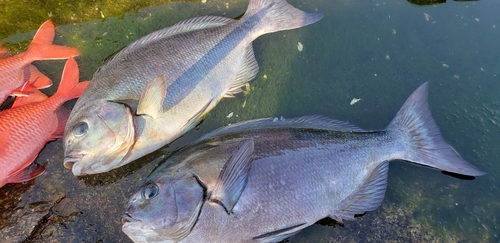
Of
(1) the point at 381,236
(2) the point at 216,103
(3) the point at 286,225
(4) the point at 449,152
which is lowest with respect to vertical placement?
(1) the point at 381,236

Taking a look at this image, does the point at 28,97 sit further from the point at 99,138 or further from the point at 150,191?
the point at 150,191

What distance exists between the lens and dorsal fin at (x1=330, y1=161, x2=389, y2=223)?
72.7 inches

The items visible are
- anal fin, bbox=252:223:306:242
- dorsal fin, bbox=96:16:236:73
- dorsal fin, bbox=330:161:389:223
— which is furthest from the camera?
dorsal fin, bbox=96:16:236:73

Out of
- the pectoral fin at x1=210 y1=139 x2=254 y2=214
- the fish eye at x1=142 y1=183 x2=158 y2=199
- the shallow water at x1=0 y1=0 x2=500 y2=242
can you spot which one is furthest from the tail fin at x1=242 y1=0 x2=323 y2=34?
the fish eye at x1=142 y1=183 x2=158 y2=199

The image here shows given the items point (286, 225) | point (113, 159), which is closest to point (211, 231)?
point (286, 225)

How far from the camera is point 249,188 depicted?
1.66 m

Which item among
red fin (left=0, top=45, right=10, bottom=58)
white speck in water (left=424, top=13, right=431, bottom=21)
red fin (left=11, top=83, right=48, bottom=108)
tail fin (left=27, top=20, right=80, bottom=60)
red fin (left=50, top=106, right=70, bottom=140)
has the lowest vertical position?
red fin (left=50, top=106, right=70, bottom=140)

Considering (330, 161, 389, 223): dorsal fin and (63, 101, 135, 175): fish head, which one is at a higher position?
(63, 101, 135, 175): fish head

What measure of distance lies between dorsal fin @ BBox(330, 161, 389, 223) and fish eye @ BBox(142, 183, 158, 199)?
0.95 meters

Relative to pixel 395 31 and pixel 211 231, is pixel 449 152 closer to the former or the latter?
pixel 395 31

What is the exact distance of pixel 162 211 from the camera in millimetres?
1512

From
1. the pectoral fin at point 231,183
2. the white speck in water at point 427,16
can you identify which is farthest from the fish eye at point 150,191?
the white speck in water at point 427,16

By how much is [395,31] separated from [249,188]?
1569 millimetres

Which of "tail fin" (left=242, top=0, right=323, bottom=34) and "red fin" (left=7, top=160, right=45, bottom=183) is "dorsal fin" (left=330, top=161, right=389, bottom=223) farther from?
"red fin" (left=7, top=160, right=45, bottom=183)
